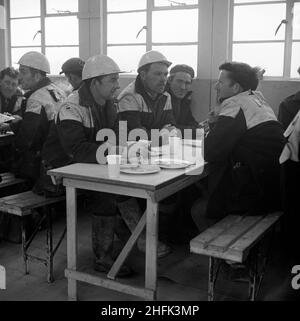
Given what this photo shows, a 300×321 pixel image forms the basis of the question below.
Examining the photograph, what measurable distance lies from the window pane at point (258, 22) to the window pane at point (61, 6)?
2596 millimetres

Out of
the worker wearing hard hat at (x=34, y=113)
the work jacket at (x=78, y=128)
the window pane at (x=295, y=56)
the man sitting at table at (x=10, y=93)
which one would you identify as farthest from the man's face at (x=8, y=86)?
the window pane at (x=295, y=56)

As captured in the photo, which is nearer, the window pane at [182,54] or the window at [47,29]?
the window pane at [182,54]

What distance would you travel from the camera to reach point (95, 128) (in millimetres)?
3006

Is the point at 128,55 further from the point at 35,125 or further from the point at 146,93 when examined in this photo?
the point at 35,125

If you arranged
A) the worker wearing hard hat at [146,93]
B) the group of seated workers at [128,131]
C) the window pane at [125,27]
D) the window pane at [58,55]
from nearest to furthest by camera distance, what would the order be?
the group of seated workers at [128,131]
the worker wearing hard hat at [146,93]
the window pane at [125,27]
the window pane at [58,55]

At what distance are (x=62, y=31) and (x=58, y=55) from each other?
0.39 metres

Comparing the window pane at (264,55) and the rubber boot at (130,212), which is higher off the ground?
the window pane at (264,55)

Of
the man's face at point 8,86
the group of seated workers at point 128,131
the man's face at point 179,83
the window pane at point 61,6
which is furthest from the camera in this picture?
the window pane at point 61,6

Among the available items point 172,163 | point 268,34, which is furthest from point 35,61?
point 268,34

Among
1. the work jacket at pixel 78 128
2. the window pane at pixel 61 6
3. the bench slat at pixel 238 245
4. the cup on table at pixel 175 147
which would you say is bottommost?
the bench slat at pixel 238 245

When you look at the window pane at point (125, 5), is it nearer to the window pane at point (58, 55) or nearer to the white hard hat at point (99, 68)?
the window pane at point (58, 55)

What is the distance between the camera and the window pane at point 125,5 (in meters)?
6.23

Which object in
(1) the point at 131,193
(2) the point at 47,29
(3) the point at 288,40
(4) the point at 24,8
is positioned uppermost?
(4) the point at 24,8
